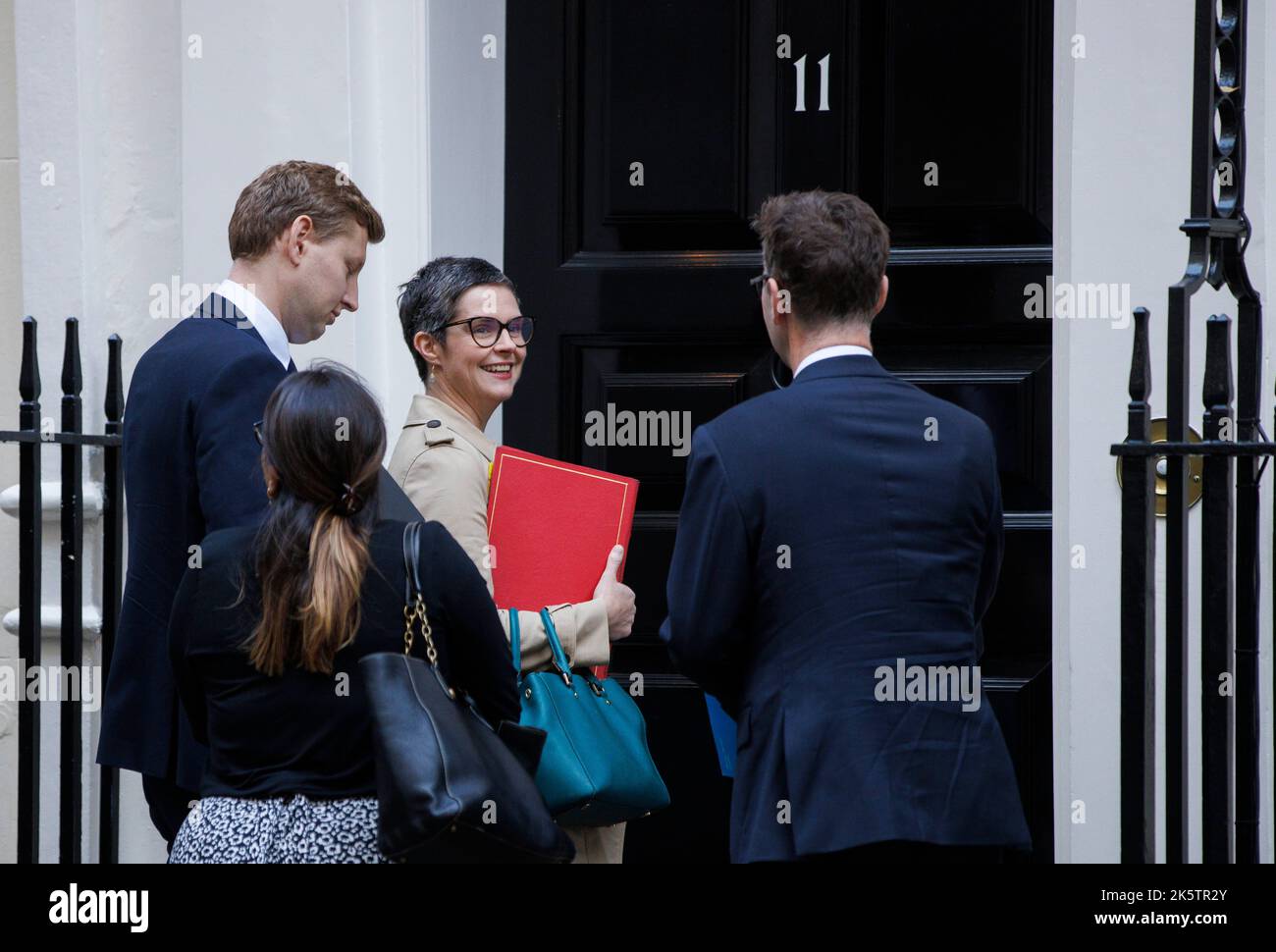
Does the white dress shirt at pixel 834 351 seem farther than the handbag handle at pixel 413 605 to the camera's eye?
Yes

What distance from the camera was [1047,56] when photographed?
4156mm

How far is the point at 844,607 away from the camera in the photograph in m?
2.69

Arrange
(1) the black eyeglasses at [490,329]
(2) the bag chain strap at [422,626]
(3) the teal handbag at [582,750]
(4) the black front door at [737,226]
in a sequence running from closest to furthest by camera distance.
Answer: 1. (2) the bag chain strap at [422,626]
2. (3) the teal handbag at [582,750]
3. (1) the black eyeglasses at [490,329]
4. (4) the black front door at [737,226]

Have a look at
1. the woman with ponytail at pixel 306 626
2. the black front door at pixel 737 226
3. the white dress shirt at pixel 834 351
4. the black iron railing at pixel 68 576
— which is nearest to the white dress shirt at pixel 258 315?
the woman with ponytail at pixel 306 626

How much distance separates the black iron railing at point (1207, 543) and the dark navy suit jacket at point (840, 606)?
1.19 feet

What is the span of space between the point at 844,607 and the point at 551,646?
79 cm

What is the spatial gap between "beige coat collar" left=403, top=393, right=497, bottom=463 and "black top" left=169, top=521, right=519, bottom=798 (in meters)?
0.74

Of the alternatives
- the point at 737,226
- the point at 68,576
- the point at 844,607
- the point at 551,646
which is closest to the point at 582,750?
the point at 551,646

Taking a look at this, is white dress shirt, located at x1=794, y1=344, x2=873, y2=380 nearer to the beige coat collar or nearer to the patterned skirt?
the beige coat collar

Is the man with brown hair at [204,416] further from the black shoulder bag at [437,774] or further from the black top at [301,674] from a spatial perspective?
the black shoulder bag at [437,774]

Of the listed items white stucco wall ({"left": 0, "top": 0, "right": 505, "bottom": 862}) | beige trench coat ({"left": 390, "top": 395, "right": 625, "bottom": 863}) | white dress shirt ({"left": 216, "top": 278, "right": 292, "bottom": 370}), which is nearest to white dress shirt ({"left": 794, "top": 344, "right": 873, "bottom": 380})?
beige trench coat ({"left": 390, "top": 395, "right": 625, "bottom": 863})

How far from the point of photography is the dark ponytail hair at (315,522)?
8.60 ft

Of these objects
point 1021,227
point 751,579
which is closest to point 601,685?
point 751,579

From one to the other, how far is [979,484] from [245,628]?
1.25 metres
